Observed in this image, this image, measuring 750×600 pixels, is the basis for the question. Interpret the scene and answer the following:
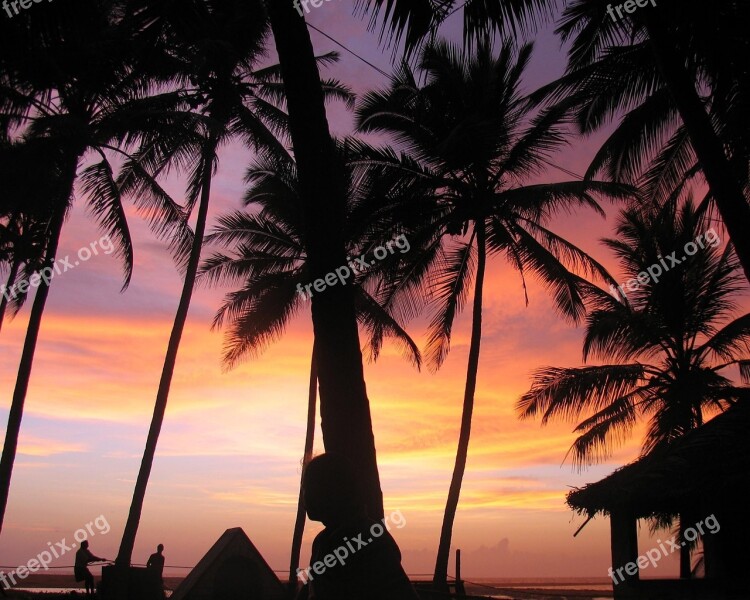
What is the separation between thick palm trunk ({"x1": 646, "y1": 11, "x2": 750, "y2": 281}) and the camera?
733 centimetres

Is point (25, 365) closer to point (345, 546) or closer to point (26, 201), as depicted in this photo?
point (26, 201)

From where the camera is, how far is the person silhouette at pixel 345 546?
1.74 meters

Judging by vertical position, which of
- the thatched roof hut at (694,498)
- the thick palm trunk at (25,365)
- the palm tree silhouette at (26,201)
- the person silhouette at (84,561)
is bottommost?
the person silhouette at (84,561)

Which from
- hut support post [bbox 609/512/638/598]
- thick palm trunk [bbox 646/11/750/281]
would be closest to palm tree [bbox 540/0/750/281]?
thick palm trunk [bbox 646/11/750/281]

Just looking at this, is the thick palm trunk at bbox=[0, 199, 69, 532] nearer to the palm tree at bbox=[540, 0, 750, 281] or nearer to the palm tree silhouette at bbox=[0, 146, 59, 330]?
the palm tree silhouette at bbox=[0, 146, 59, 330]

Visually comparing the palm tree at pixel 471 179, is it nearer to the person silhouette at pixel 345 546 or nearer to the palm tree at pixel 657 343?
the palm tree at pixel 657 343

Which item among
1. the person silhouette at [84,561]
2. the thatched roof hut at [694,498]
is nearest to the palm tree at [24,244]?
the person silhouette at [84,561]

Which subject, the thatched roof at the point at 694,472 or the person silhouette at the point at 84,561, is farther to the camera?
the person silhouette at the point at 84,561

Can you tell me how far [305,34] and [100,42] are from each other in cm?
970

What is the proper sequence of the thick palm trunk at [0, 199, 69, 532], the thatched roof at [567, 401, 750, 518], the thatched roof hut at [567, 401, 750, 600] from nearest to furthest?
1. the thatched roof at [567, 401, 750, 518]
2. the thatched roof hut at [567, 401, 750, 600]
3. the thick palm trunk at [0, 199, 69, 532]

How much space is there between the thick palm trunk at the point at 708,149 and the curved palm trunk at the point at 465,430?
8.31 metres

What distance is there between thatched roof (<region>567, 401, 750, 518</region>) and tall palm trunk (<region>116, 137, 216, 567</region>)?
32.3ft

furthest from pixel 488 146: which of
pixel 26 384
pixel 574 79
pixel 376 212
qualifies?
pixel 26 384

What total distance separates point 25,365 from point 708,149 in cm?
1346
